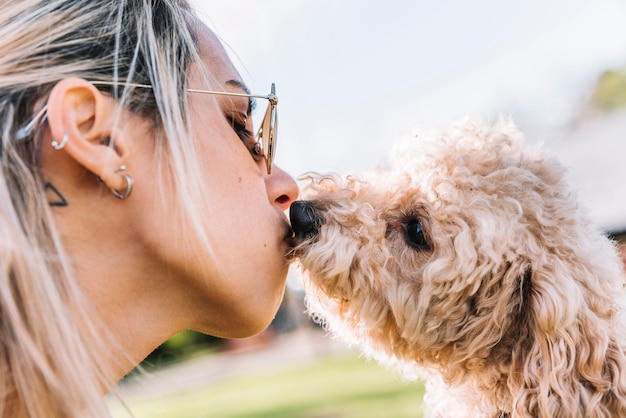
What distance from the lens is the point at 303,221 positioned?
7.17 feet

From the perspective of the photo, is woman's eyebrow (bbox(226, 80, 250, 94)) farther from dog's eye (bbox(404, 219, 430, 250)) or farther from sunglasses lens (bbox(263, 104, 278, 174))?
dog's eye (bbox(404, 219, 430, 250))

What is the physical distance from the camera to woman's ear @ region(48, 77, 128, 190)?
143 centimetres

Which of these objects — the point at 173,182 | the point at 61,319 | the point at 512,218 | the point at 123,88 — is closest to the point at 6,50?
the point at 123,88

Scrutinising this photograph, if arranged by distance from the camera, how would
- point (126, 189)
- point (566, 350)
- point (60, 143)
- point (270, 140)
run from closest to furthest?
point (60, 143) → point (126, 189) → point (270, 140) → point (566, 350)

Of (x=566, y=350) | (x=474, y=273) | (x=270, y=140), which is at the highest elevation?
(x=270, y=140)

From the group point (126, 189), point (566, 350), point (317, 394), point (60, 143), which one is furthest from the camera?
point (317, 394)

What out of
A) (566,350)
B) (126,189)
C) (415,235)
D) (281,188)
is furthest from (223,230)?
(566,350)

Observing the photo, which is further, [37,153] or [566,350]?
[566,350]

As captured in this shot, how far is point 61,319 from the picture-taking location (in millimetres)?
1355

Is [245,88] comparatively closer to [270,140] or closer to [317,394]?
[270,140]

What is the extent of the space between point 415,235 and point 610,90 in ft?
82.2

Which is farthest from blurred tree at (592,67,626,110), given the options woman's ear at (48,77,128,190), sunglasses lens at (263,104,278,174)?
woman's ear at (48,77,128,190)

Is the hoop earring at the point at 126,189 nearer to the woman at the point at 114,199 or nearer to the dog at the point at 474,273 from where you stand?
the woman at the point at 114,199

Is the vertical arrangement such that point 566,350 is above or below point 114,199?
below
